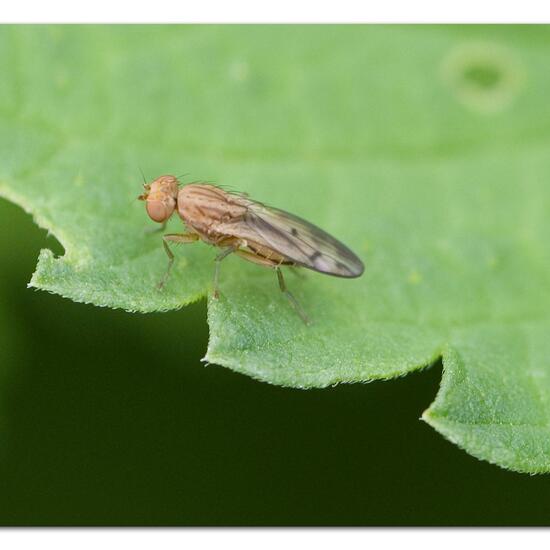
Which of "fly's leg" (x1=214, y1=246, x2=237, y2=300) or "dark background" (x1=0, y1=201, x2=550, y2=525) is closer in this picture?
"fly's leg" (x1=214, y1=246, x2=237, y2=300)

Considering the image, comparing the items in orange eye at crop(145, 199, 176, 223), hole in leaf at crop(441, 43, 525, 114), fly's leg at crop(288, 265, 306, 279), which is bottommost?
fly's leg at crop(288, 265, 306, 279)

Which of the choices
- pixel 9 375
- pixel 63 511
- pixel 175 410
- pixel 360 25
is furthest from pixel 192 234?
pixel 360 25

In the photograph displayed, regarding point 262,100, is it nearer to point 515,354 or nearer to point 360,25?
point 360,25

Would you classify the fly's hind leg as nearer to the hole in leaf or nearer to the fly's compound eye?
the fly's compound eye

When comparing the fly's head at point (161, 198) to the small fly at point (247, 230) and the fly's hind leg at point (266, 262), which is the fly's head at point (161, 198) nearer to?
the small fly at point (247, 230)

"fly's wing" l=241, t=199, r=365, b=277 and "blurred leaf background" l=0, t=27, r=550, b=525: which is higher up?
"fly's wing" l=241, t=199, r=365, b=277

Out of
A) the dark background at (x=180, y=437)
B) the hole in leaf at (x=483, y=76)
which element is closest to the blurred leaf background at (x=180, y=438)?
the dark background at (x=180, y=437)

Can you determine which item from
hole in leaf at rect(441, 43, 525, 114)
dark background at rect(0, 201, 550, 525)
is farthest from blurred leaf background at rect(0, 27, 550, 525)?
hole in leaf at rect(441, 43, 525, 114)
